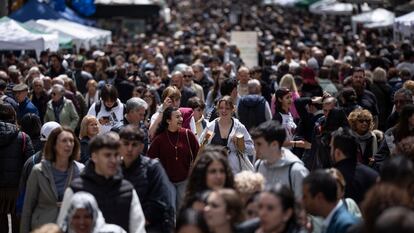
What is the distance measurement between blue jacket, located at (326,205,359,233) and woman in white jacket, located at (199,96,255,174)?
3.77 meters

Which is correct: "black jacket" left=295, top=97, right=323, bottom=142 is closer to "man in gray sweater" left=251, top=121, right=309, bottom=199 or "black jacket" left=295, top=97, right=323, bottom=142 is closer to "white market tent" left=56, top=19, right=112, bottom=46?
"man in gray sweater" left=251, top=121, right=309, bottom=199

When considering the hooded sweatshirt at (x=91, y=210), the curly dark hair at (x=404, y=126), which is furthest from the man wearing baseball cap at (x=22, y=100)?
the hooded sweatshirt at (x=91, y=210)

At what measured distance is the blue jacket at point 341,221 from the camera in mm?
6691

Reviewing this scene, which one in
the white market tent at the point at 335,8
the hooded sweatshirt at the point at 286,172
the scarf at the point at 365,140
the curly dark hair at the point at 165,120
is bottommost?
the white market tent at the point at 335,8

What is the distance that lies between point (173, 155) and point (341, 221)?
3.75 metres

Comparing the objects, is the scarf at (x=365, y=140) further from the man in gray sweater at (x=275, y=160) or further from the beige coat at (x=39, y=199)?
the beige coat at (x=39, y=199)

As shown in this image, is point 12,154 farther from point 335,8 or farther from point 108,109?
point 335,8

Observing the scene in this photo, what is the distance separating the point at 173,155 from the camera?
33.7 ft

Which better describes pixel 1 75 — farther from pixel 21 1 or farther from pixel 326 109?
pixel 21 1

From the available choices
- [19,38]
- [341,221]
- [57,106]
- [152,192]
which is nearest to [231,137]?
[152,192]

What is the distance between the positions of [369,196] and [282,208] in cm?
49

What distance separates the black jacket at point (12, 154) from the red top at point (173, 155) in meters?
1.21

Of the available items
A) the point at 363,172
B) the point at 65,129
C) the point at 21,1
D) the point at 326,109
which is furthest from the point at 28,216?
the point at 21,1

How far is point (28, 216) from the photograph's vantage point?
8352 millimetres
